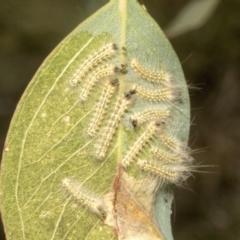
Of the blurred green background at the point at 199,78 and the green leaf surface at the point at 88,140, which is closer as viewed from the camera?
the green leaf surface at the point at 88,140

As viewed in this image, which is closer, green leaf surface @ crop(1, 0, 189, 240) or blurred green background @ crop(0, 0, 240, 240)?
green leaf surface @ crop(1, 0, 189, 240)

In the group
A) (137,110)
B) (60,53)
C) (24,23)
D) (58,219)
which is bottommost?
(58,219)

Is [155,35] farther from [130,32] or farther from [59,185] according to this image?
[59,185]

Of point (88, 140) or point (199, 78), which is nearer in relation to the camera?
point (88, 140)

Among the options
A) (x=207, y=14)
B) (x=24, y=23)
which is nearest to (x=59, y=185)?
(x=207, y=14)

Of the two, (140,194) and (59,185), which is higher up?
(59,185)
